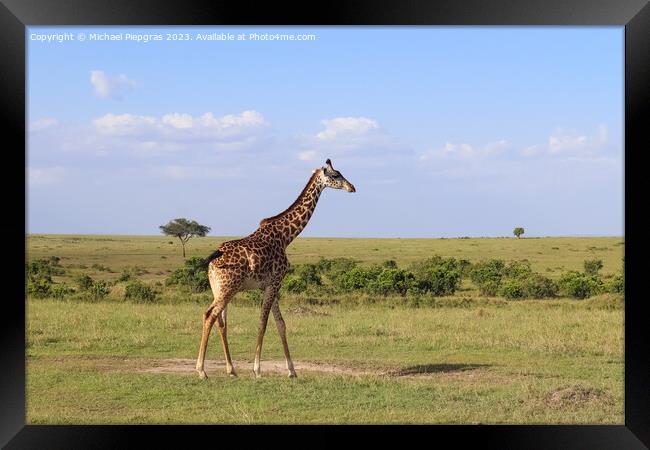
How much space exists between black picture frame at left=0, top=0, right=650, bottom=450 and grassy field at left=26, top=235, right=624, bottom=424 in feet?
3.75

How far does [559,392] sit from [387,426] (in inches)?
120

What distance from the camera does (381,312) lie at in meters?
18.5

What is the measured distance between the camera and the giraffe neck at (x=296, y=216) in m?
11.4

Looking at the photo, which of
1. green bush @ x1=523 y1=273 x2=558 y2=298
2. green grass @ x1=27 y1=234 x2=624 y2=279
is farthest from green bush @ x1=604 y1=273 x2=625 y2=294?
green grass @ x1=27 y1=234 x2=624 y2=279

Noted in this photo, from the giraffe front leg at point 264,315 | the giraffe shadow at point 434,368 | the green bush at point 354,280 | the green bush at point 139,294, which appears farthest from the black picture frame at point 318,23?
the green bush at point 354,280

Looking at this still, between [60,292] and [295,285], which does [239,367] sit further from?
[60,292]

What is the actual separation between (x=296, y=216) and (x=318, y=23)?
4310mm

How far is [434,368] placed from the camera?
11922mm

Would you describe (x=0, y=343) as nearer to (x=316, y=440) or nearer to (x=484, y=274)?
(x=316, y=440)

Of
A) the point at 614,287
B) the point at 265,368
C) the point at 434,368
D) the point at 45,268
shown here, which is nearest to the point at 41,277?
the point at 45,268

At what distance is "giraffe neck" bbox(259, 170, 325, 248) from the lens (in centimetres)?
1140

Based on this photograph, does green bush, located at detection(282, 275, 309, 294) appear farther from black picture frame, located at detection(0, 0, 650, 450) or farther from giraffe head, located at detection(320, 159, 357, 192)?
black picture frame, located at detection(0, 0, 650, 450)

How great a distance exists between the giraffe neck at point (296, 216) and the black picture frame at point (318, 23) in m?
4.05

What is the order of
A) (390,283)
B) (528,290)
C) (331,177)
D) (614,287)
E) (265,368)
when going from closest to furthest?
(331,177)
(265,368)
(390,283)
(528,290)
(614,287)
